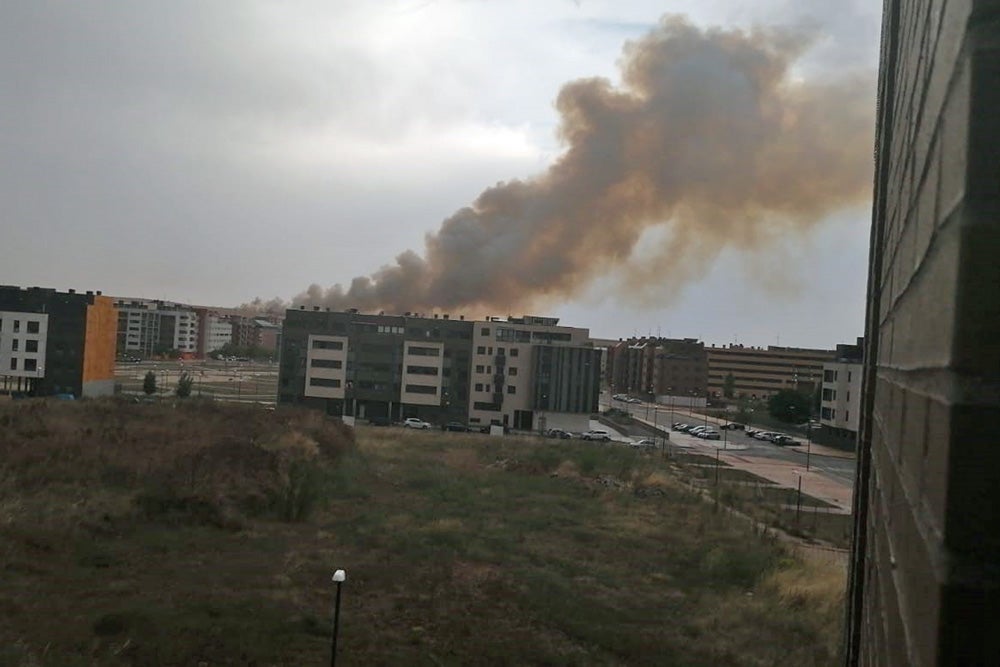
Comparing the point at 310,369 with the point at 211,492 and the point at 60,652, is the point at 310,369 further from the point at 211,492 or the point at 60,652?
the point at 60,652

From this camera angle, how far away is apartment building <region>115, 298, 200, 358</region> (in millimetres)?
80812

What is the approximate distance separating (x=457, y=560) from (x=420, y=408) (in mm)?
27702

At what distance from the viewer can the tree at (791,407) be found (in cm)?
4775

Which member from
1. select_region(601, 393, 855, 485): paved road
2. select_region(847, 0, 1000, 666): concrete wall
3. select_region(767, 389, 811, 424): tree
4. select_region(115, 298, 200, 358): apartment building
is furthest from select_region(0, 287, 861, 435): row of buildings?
select_region(115, 298, 200, 358): apartment building

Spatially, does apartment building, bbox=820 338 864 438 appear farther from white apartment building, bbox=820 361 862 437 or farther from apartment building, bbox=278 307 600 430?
apartment building, bbox=278 307 600 430

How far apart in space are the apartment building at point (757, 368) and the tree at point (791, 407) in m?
24.5

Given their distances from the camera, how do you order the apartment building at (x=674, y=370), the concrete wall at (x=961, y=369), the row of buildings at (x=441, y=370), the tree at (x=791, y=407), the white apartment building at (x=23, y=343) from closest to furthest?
1. the concrete wall at (x=961, y=369)
2. the white apartment building at (x=23, y=343)
3. the row of buildings at (x=441, y=370)
4. the tree at (x=791, y=407)
5. the apartment building at (x=674, y=370)

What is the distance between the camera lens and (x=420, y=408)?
39.3m

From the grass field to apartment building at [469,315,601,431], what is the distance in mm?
18345

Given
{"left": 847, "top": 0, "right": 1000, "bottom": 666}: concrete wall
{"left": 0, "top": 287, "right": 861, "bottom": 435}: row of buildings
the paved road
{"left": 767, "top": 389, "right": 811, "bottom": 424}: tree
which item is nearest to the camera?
{"left": 847, "top": 0, "right": 1000, "bottom": 666}: concrete wall

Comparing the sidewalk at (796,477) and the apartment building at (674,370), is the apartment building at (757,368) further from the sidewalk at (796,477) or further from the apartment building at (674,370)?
the sidewalk at (796,477)

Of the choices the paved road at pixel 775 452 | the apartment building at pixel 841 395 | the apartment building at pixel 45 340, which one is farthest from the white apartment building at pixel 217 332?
the apartment building at pixel 841 395

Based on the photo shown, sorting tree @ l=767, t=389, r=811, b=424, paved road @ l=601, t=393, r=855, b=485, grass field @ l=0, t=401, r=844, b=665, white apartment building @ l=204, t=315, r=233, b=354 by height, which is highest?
white apartment building @ l=204, t=315, r=233, b=354

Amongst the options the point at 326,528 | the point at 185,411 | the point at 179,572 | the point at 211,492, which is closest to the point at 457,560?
the point at 326,528
